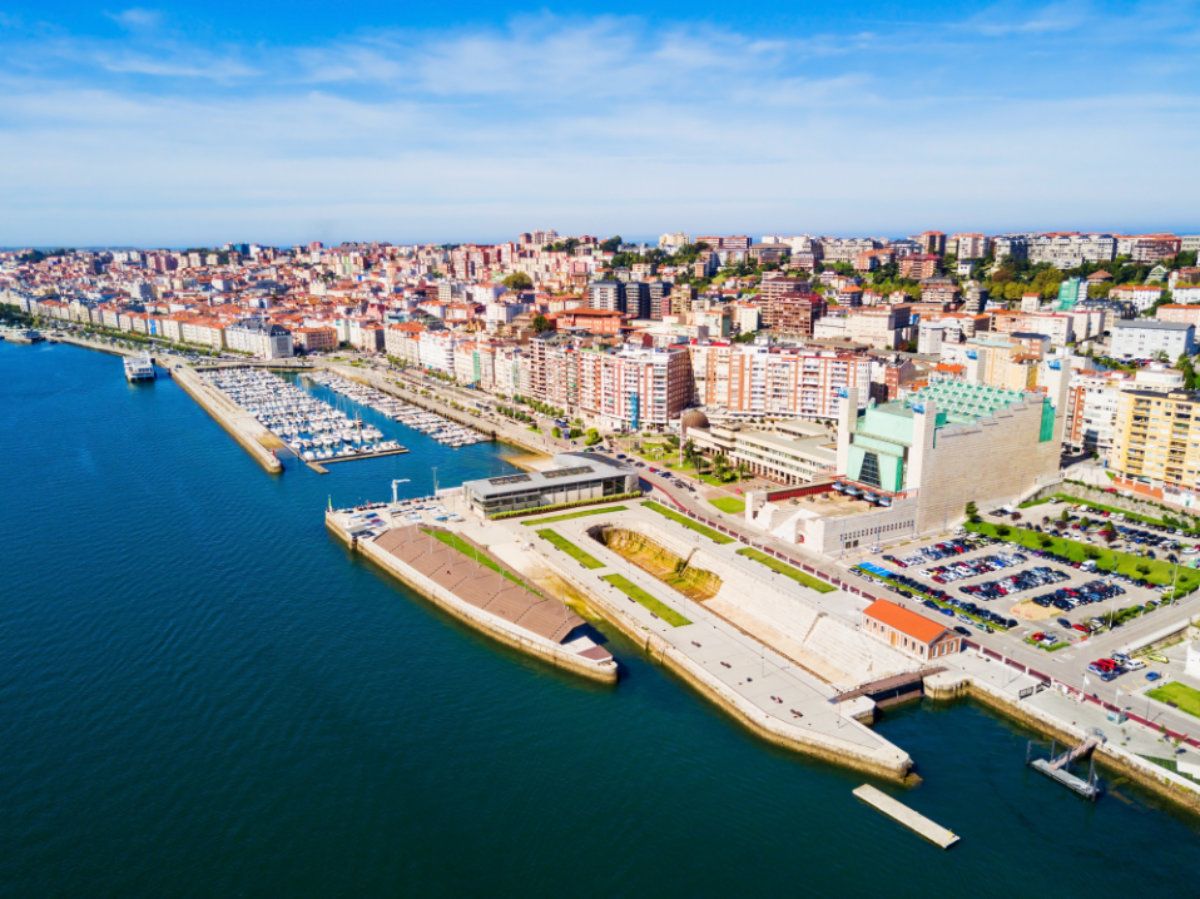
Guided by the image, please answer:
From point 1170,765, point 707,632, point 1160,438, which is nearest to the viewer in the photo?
point 1170,765

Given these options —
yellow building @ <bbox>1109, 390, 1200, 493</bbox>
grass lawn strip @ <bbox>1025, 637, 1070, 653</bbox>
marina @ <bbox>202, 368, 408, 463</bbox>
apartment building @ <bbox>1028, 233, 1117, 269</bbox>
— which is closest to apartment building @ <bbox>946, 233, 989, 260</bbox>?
apartment building @ <bbox>1028, 233, 1117, 269</bbox>

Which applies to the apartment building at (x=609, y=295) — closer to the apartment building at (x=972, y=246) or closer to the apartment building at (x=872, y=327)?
the apartment building at (x=872, y=327)

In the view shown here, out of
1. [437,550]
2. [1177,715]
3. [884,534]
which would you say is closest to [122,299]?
[437,550]

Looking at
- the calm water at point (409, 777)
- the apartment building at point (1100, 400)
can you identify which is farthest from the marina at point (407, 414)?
the apartment building at point (1100, 400)

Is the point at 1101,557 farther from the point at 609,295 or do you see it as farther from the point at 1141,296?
the point at 609,295

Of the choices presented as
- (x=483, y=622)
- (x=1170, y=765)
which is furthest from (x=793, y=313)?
(x=1170, y=765)

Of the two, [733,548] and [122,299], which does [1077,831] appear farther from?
[122,299]
